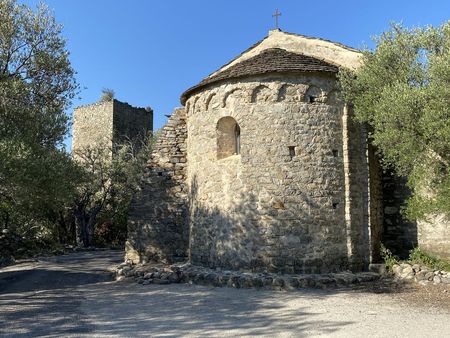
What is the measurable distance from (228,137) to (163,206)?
3590 millimetres

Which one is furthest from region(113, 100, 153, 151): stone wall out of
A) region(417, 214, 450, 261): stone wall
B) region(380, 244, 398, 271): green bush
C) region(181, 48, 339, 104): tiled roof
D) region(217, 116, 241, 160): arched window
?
region(417, 214, 450, 261): stone wall

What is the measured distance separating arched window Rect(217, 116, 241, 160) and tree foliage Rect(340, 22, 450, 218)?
3.33m

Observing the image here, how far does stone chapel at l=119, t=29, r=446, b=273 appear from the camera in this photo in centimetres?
1142

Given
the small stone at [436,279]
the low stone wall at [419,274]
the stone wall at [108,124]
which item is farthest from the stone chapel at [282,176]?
the stone wall at [108,124]

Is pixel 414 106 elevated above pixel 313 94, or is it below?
below

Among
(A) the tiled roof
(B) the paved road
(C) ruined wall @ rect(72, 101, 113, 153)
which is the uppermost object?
(C) ruined wall @ rect(72, 101, 113, 153)

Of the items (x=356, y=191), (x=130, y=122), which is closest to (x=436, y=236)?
(x=356, y=191)

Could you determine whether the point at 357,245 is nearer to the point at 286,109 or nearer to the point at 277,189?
the point at 277,189

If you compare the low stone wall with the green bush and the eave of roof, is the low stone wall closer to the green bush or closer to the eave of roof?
the green bush

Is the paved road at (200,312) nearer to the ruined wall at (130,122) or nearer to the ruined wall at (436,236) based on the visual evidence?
the ruined wall at (436,236)

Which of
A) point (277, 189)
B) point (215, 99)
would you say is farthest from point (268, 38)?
point (277, 189)

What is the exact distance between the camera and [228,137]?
12.6 m

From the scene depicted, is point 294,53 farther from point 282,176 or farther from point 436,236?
point 436,236

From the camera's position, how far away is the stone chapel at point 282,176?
37.5 ft
